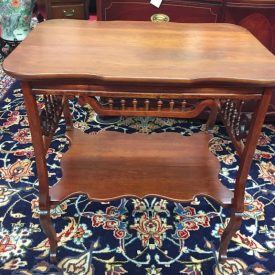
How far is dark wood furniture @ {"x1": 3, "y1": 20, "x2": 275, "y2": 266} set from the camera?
0.83 m

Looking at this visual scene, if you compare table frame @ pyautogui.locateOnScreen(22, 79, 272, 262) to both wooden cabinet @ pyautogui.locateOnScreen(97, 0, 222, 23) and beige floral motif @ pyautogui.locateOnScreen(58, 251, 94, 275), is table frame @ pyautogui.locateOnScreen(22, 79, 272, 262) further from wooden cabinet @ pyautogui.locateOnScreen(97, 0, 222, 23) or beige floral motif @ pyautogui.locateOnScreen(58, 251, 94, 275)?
wooden cabinet @ pyautogui.locateOnScreen(97, 0, 222, 23)

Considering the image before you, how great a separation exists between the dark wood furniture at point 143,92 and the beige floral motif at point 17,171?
1.15 feet

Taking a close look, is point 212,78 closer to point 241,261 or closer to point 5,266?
point 241,261

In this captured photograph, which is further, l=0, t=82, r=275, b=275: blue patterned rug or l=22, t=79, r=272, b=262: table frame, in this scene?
l=0, t=82, r=275, b=275: blue patterned rug

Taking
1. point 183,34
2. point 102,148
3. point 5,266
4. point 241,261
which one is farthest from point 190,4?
point 5,266

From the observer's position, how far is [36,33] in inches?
42.4

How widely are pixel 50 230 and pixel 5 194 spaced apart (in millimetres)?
494

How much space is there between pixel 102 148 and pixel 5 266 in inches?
23.5

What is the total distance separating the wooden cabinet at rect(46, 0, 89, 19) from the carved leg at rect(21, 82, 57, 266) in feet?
6.13

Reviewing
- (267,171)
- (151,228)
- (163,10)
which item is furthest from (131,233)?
(163,10)

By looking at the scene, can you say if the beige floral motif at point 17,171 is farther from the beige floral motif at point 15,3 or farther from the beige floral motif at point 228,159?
the beige floral motif at point 15,3

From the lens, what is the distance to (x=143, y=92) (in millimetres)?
846

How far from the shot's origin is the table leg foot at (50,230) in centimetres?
104

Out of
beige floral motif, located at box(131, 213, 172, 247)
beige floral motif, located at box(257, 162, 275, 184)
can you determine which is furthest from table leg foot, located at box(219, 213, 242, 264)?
beige floral motif, located at box(257, 162, 275, 184)
